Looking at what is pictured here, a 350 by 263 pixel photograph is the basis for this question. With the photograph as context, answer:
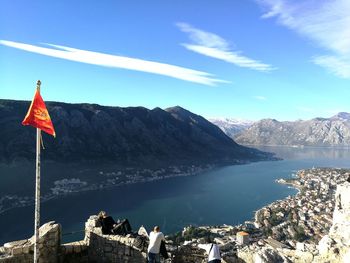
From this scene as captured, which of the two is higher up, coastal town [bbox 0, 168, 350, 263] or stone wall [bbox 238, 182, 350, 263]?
stone wall [bbox 238, 182, 350, 263]

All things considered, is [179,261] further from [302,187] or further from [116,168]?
[116,168]

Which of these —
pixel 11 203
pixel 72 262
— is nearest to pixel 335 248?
pixel 72 262

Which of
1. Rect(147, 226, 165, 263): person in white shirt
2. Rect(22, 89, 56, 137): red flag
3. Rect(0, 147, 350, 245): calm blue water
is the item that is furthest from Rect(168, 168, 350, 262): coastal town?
Rect(22, 89, 56, 137): red flag

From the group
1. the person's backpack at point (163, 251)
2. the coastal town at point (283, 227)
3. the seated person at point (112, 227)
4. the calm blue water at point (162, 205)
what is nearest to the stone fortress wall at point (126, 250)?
the seated person at point (112, 227)

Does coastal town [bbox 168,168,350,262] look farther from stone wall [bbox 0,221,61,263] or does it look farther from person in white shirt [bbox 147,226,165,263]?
person in white shirt [bbox 147,226,165,263]

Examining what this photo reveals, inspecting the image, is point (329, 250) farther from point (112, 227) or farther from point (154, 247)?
point (112, 227)

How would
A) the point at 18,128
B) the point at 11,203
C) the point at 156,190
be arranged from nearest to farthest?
the point at 11,203 → the point at 156,190 → the point at 18,128

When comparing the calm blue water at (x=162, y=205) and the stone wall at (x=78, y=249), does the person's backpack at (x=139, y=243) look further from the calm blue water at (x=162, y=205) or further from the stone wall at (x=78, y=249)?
the calm blue water at (x=162, y=205)
